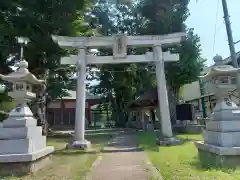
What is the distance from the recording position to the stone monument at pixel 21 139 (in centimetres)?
671

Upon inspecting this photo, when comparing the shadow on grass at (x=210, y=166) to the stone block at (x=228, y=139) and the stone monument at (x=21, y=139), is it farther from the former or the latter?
the stone monument at (x=21, y=139)

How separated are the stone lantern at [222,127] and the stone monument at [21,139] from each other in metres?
4.75

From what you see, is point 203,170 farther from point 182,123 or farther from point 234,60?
point 182,123

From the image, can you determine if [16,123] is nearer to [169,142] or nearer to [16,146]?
[16,146]

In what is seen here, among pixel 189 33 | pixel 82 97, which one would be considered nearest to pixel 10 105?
pixel 82 97

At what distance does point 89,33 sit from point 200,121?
427 inches

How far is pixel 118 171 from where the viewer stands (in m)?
6.77

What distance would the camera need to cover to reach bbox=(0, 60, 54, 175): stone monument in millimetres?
6715

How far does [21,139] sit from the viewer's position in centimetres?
699

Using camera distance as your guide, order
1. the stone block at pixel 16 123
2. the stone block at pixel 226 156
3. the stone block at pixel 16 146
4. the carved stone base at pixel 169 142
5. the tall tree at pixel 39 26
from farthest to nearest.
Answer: the tall tree at pixel 39 26 < the carved stone base at pixel 169 142 < the stone block at pixel 16 123 < the stone block at pixel 16 146 < the stone block at pixel 226 156

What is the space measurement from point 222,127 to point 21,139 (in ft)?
17.6

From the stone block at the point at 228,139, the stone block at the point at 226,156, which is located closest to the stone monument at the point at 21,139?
the stone block at the point at 226,156

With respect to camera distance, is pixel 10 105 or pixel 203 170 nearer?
pixel 203 170

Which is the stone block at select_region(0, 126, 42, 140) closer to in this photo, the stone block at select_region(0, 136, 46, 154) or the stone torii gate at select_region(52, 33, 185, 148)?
the stone block at select_region(0, 136, 46, 154)
